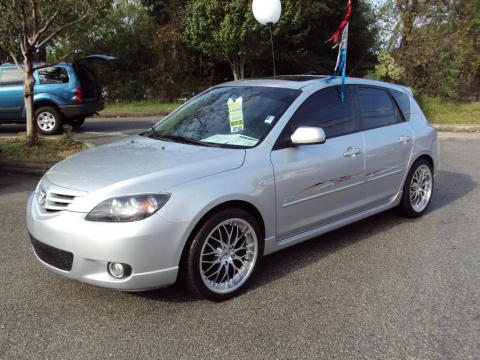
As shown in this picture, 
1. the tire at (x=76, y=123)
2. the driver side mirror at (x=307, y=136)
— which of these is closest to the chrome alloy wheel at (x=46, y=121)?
the tire at (x=76, y=123)

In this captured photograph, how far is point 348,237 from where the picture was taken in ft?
16.3

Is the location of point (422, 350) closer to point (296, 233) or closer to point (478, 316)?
point (478, 316)

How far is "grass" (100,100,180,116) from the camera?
A: 57.7 ft

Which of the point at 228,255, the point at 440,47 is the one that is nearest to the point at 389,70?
the point at 440,47

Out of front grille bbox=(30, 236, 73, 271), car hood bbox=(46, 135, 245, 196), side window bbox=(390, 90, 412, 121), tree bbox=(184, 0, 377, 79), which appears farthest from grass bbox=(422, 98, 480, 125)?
front grille bbox=(30, 236, 73, 271)

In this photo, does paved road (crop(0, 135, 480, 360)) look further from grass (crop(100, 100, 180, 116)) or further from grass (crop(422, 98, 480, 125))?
grass (crop(100, 100, 180, 116))

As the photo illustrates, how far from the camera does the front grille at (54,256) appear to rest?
3291mm

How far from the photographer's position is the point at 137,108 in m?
19.5

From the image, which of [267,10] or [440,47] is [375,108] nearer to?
[267,10]

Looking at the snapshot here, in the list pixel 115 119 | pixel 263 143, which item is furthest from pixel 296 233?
pixel 115 119

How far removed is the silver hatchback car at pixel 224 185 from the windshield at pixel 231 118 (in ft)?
0.04

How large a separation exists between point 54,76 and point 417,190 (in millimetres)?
9635

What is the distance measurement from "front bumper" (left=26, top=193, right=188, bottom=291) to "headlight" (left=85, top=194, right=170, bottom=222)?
4 cm

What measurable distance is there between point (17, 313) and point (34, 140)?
630 centimetres
